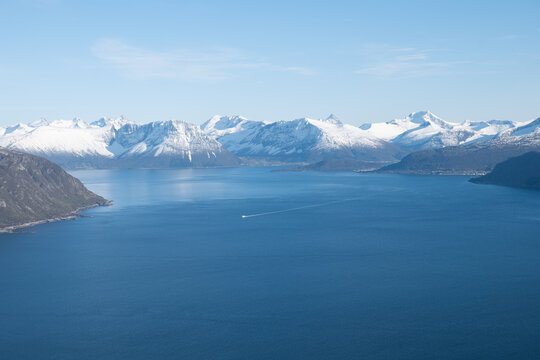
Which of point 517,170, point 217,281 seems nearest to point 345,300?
point 217,281

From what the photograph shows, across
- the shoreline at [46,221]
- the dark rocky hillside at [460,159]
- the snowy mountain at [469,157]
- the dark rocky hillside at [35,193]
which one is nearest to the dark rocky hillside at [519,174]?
the dark rocky hillside at [460,159]

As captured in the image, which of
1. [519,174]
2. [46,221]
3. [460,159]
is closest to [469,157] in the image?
[460,159]

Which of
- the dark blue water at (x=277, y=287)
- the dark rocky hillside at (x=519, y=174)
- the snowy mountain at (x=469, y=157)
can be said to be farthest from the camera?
the snowy mountain at (x=469, y=157)

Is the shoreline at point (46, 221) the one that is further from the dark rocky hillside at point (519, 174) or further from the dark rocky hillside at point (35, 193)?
the dark rocky hillside at point (519, 174)

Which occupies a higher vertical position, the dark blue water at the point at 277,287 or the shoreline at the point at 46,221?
the shoreline at the point at 46,221

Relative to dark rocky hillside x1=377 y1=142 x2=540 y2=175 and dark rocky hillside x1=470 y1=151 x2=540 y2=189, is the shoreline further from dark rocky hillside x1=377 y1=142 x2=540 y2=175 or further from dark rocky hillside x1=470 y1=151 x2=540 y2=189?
dark rocky hillside x1=377 y1=142 x2=540 y2=175

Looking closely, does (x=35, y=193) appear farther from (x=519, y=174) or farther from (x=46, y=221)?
(x=519, y=174)

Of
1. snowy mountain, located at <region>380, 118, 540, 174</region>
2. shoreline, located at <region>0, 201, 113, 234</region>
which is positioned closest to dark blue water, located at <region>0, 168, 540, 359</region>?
shoreline, located at <region>0, 201, 113, 234</region>
